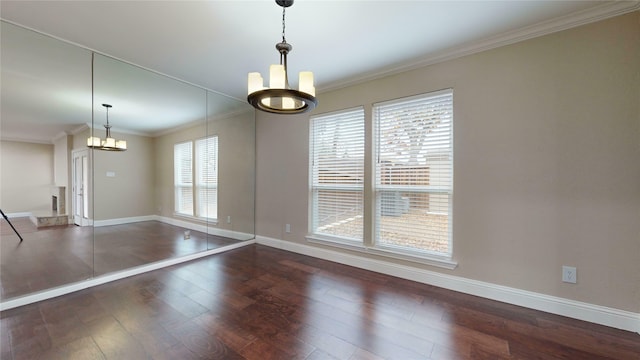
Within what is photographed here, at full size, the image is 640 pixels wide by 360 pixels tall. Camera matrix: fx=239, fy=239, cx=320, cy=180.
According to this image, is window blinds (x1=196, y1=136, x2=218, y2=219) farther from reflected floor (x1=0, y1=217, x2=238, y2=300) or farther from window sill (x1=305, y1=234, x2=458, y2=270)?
window sill (x1=305, y1=234, x2=458, y2=270)

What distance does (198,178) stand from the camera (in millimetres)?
3898

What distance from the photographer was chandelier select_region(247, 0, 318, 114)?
1.74m

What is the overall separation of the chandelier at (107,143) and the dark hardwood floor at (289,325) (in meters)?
1.63

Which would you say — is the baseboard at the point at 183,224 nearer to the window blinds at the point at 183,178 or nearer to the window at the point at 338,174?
the window blinds at the point at 183,178

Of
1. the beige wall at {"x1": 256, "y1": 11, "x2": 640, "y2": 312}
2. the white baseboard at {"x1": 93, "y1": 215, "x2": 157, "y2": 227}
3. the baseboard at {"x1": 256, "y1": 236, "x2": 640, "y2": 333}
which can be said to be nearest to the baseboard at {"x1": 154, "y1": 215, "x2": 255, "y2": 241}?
the white baseboard at {"x1": 93, "y1": 215, "x2": 157, "y2": 227}

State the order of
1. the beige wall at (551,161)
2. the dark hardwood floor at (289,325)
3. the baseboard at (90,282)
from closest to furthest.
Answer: the dark hardwood floor at (289,325) → the beige wall at (551,161) → the baseboard at (90,282)

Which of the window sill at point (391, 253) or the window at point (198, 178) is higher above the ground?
the window at point (198, 178)

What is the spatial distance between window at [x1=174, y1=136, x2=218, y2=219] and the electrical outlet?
14.7ft

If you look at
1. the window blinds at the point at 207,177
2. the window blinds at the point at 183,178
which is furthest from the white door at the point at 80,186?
the window blinds at the point at 207,177

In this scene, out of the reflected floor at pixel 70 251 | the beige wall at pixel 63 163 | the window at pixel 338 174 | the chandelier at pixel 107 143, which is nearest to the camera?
the reflected floor at pixel 70 251

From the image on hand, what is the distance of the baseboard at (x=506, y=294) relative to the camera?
197 centimetres

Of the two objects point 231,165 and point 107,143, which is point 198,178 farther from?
point 107,143

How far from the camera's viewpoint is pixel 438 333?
190cm

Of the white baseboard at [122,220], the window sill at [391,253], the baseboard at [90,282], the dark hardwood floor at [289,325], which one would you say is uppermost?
the white baseboard at [122,220]
